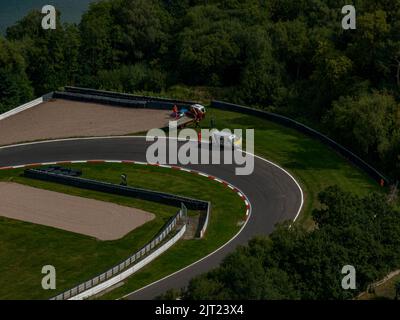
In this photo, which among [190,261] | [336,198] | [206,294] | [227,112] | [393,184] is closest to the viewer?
[206,294]

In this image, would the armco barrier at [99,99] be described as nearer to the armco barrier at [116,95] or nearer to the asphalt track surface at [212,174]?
the armco barrier at [116,95]

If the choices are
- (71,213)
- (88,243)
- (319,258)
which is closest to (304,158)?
(71,213)

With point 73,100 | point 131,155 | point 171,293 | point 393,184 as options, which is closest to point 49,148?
point 131,155

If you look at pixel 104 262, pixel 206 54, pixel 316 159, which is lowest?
pixel 104 262

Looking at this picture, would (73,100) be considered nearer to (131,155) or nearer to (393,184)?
(131,155)

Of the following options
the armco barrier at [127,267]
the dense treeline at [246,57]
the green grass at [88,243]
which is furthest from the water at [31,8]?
the armco barrier at [127,267]

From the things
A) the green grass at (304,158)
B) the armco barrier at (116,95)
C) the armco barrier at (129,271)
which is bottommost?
the armco barrier at (129,271)

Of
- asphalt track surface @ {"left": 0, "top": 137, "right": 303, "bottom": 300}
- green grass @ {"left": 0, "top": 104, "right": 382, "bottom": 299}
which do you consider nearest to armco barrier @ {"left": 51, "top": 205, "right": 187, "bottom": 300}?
green grass @ {"left": 0, "top": 104, "right": 382, "bottom": 299}
